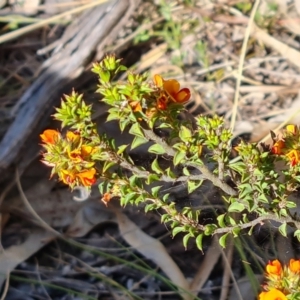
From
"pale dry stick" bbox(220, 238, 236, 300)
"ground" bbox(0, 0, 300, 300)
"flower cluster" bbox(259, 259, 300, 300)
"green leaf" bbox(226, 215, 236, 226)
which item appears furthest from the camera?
"ground" bbox(0, 0, 300, 300)

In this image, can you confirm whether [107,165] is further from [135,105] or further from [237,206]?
[237,206]

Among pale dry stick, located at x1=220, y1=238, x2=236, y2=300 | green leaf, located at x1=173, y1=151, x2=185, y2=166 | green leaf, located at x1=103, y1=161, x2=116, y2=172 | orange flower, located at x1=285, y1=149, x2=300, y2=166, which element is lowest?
pale dry stick, located at x1=220, y1=238, x2=236, y2=300

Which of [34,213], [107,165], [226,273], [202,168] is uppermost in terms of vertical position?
[107,165]

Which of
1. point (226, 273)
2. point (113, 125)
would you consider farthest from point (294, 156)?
→ point (113, 125)

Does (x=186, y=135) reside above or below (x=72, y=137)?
below

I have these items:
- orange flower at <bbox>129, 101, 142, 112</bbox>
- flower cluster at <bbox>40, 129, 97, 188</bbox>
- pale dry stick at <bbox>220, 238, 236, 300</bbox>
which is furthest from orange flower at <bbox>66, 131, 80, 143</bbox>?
pale dry stick at <bbox>220, 238, 236, 300</bbox>

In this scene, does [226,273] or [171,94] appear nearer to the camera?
[171,94]

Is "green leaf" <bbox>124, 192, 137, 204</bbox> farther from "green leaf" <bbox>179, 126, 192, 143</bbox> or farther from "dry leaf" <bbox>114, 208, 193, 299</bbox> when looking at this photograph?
"dry leaf" <bbox>114, 208, 193, 299</bbox>
